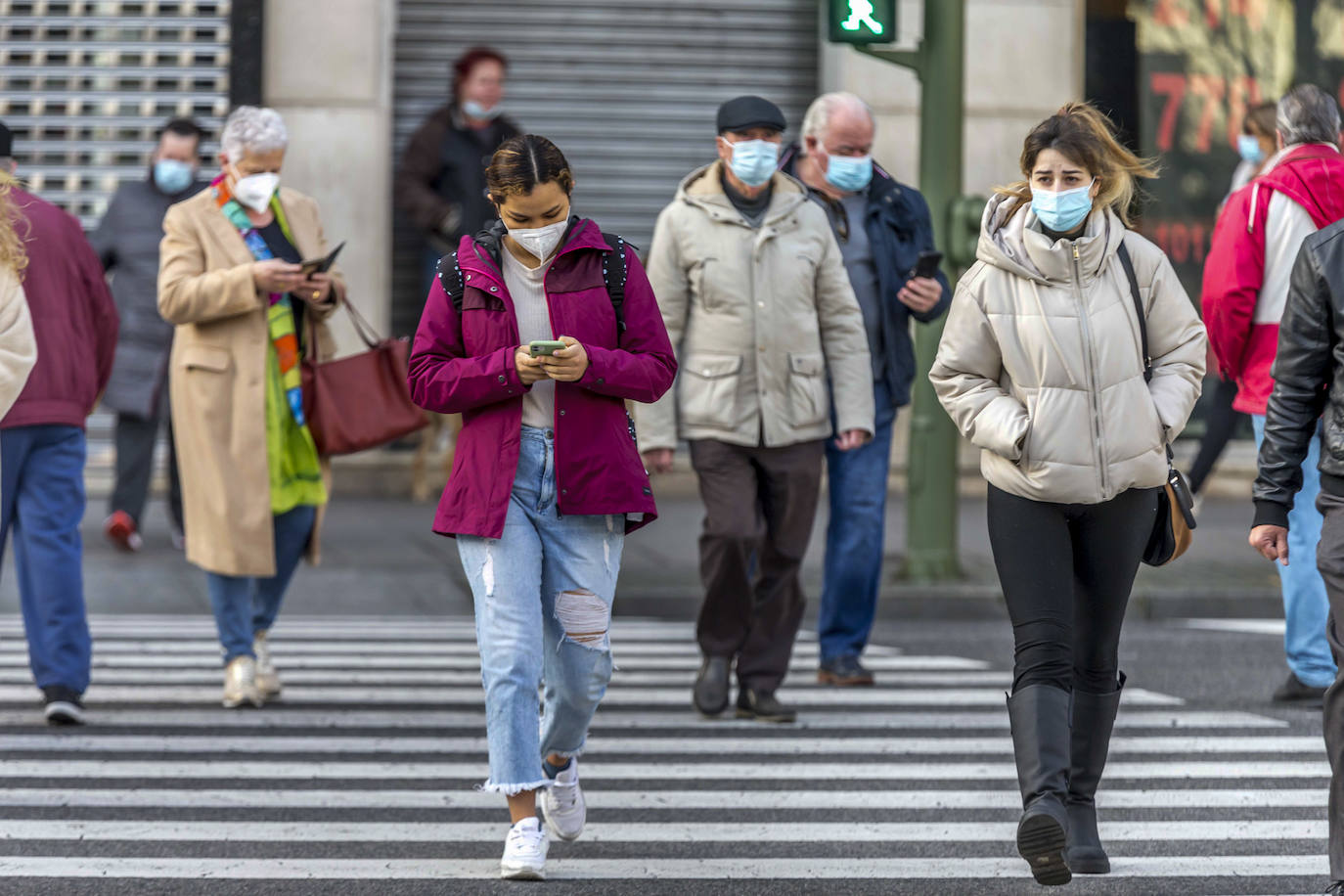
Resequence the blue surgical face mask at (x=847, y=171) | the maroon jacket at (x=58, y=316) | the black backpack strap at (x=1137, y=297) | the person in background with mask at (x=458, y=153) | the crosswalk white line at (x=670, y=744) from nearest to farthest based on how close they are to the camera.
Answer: the black backpack strap at (x=1137, y=297) < the crosswalk white line at (x=670, y=744) < the maroon jacket at (x=58, y=316) < the blue surgical face mask at (x=847, y=171) < the person in background with mask at (x=458, y=153)

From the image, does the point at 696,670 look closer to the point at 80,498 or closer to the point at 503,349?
the point at 80,498

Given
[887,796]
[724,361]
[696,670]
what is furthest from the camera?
[696,670]

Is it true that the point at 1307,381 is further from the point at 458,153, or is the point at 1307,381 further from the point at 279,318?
the point at 458,153

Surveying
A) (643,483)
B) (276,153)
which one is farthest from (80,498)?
(643,483)

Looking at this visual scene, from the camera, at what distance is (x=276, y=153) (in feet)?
24.3

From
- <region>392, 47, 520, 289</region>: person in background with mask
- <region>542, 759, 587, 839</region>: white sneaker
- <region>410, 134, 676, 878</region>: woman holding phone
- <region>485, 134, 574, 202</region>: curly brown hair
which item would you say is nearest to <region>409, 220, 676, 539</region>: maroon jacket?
<region>410, 134, 676, 878</region>: woman holding phone

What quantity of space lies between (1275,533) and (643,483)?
5.18 ft

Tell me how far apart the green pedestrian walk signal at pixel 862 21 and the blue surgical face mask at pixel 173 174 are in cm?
363

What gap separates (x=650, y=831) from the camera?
18.2 ft

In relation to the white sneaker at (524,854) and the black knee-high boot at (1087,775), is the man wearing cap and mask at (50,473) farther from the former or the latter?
the black knee-high boot at (1087,775)

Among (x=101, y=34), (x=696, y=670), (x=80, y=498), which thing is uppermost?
(x=101, y=34)

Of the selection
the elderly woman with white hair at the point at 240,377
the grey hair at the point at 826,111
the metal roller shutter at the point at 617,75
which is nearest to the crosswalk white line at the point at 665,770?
the elderly woman with white hair at the point at 240,377

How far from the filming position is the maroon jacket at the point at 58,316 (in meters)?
6.92

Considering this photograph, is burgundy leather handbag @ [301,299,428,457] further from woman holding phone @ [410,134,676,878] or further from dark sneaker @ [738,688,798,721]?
woman holding phone @ [410,134,676,878]
